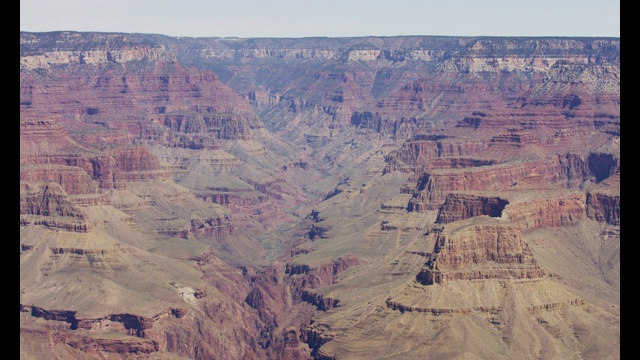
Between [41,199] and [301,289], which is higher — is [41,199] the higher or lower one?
the higher one

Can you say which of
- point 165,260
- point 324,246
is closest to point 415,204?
point 324,246

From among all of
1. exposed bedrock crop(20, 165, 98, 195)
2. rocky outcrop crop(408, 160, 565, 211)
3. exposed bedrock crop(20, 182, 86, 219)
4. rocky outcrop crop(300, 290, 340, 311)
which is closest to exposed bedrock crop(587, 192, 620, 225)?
rocky outcrop crop(408, 160, 565, 211)

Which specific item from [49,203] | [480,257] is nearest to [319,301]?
[480,257]

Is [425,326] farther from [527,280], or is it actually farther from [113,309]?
[113,309]

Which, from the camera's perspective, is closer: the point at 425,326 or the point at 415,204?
the point at 425,326

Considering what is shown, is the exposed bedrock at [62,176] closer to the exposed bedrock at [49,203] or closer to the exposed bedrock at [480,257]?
the exposed bedrock at [49,203]

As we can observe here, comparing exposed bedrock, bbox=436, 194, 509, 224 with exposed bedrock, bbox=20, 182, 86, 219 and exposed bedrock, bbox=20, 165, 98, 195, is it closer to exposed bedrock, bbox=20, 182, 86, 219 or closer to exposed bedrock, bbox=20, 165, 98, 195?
exposed bedrock, bbox=20, 182, 86, 219

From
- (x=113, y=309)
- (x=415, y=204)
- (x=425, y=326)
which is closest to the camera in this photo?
(x=425, y=326)

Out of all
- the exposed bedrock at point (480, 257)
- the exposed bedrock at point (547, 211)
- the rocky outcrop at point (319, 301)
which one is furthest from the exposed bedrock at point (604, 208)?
the rocky outcrop at point (319, 301)
